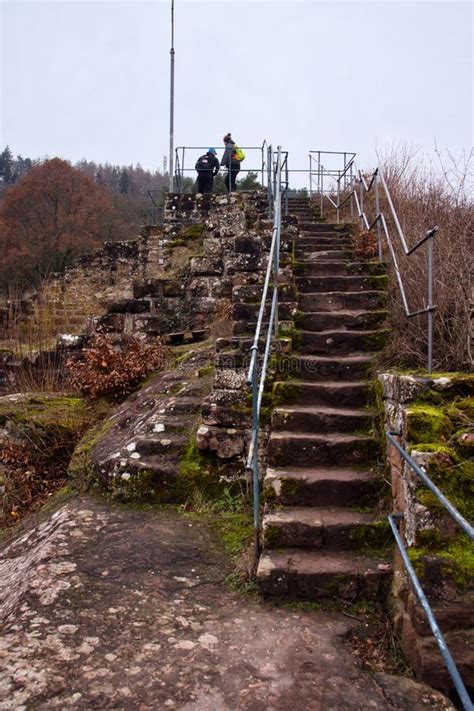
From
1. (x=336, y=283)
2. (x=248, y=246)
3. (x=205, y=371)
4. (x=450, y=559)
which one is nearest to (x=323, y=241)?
(x=248, y=246)

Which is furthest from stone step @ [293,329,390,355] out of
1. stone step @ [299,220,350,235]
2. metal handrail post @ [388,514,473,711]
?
stone step @ [299,220,350,235]

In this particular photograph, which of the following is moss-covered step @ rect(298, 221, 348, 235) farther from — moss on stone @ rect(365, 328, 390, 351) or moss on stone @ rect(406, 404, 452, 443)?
moss on stone @ rect(406, 404, 452, 443)

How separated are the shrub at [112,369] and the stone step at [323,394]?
7.54 ft

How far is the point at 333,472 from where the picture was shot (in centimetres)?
405

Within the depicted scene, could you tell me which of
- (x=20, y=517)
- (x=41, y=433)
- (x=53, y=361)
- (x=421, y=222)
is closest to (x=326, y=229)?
(x=421, y=222)

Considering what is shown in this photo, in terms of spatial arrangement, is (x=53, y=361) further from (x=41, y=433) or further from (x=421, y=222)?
(x=421, y=222)

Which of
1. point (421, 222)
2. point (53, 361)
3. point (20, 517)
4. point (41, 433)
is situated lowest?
point (20, 517)

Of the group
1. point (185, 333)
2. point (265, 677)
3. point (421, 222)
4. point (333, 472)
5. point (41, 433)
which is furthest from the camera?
point (185, 333)

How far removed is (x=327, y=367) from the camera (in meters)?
5.04

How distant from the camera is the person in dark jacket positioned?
12945 mm

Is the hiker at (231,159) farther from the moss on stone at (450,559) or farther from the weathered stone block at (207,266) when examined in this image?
the moss on stone at (450,559)

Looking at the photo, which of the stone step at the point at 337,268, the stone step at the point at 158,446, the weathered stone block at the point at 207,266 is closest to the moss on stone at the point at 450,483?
the stone step at the point at 158,446

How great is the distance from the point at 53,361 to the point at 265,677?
5.91 metres

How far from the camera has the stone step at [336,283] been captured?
654 cm
